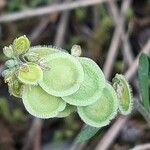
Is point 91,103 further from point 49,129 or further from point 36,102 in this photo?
point 49,129

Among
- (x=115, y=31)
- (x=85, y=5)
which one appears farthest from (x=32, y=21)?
(x=115, y=31)

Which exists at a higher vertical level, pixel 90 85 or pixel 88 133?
pixel 90 85

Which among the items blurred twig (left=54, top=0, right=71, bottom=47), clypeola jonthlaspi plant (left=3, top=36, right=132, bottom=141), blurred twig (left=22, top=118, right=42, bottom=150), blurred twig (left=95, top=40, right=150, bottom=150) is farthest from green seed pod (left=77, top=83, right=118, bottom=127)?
blurred twig (left=54, top=0, right=71, bottom=47)

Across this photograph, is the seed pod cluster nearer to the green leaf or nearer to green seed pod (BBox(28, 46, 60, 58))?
green seed pod (BBox(28, 46, 60, 58))

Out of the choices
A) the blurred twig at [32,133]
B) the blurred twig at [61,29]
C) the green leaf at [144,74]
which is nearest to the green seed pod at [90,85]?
the green leaf at [144,74]

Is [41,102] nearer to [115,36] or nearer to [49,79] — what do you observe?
[49,79]

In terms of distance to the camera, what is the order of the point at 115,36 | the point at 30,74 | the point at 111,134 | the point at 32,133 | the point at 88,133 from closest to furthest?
the point at 30,74
the point at 88,133
the point at 111,134
the point at 32,133
the point at 115,36

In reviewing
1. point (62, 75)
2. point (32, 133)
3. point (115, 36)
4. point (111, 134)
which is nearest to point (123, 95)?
point (62, 75)

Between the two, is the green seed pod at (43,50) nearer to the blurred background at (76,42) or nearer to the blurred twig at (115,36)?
the blurred background at (76,42)
